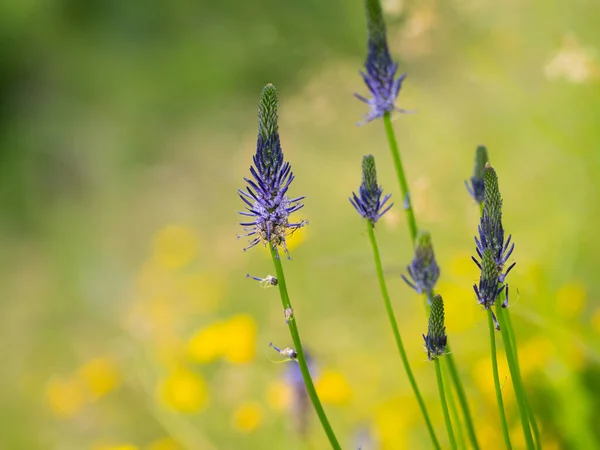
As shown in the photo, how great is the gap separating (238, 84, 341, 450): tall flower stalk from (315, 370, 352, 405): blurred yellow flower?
0.62 metres

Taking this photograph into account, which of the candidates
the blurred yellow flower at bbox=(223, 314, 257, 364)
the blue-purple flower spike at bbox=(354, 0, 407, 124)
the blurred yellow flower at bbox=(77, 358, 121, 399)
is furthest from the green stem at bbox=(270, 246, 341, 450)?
the blurred yellow flower at bbox=(77, 358, 121, 399)

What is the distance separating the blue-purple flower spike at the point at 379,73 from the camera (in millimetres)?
703

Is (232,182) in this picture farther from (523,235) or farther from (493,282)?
(493,282)

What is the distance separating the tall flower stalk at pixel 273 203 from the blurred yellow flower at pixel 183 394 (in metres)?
0.76

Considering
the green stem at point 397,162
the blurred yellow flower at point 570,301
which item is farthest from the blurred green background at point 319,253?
the green stem at point 397,162

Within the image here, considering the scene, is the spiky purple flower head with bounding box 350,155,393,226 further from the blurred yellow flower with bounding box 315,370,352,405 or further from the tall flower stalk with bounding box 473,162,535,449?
the blurred yellow flower with bounding box 315,370,352,405

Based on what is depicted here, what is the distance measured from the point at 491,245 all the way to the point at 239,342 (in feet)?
2.66

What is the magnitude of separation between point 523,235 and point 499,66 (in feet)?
1.40

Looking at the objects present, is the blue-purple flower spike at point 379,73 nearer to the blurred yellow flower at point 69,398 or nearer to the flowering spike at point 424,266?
the flowering spike at point 424,266

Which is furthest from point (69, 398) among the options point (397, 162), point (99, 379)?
point (397, 162)

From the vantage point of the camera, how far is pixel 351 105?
227cm

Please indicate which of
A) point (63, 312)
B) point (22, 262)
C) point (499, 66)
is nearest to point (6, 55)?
point (22, 262)

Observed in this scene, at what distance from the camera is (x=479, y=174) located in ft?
2.39

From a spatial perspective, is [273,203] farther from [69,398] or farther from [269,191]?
[69,398]
